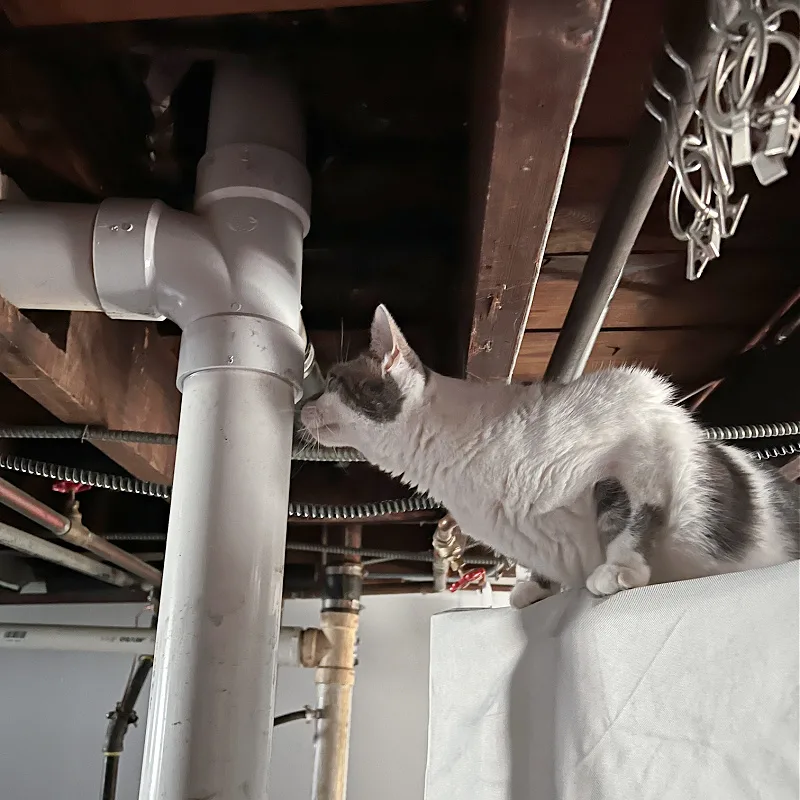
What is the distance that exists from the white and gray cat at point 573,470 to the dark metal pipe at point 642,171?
0.28 feet

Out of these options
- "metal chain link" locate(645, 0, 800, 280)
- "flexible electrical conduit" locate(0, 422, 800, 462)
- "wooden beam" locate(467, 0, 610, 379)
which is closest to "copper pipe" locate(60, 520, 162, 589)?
"flexible electrical conduit" locate(0, 422, 800, 462)

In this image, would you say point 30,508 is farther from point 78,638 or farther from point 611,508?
point 611,508

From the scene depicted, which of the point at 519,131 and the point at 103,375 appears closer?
the point at 519,131

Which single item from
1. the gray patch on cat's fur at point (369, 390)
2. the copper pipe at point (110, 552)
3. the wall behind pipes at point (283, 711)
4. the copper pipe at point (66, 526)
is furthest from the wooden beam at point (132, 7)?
the wall behind pipes at point (283, 711)

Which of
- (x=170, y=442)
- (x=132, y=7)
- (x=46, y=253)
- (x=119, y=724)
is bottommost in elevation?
(x=119, y=724)

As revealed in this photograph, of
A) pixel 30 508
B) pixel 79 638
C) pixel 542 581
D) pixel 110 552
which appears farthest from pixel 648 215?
pixel 79 638

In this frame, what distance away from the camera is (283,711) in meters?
2.24

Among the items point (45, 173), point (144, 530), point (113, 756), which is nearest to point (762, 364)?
point (45, 173)

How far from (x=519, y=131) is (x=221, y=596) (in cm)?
45

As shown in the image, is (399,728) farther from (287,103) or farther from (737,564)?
(287,103)

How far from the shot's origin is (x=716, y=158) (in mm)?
454

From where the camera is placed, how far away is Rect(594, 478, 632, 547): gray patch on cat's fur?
0.63m

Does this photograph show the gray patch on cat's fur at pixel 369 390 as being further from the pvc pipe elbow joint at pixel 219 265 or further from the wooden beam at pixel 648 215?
the wooden beam at pixel 648 215

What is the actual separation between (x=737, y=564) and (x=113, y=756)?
196 centimetres
